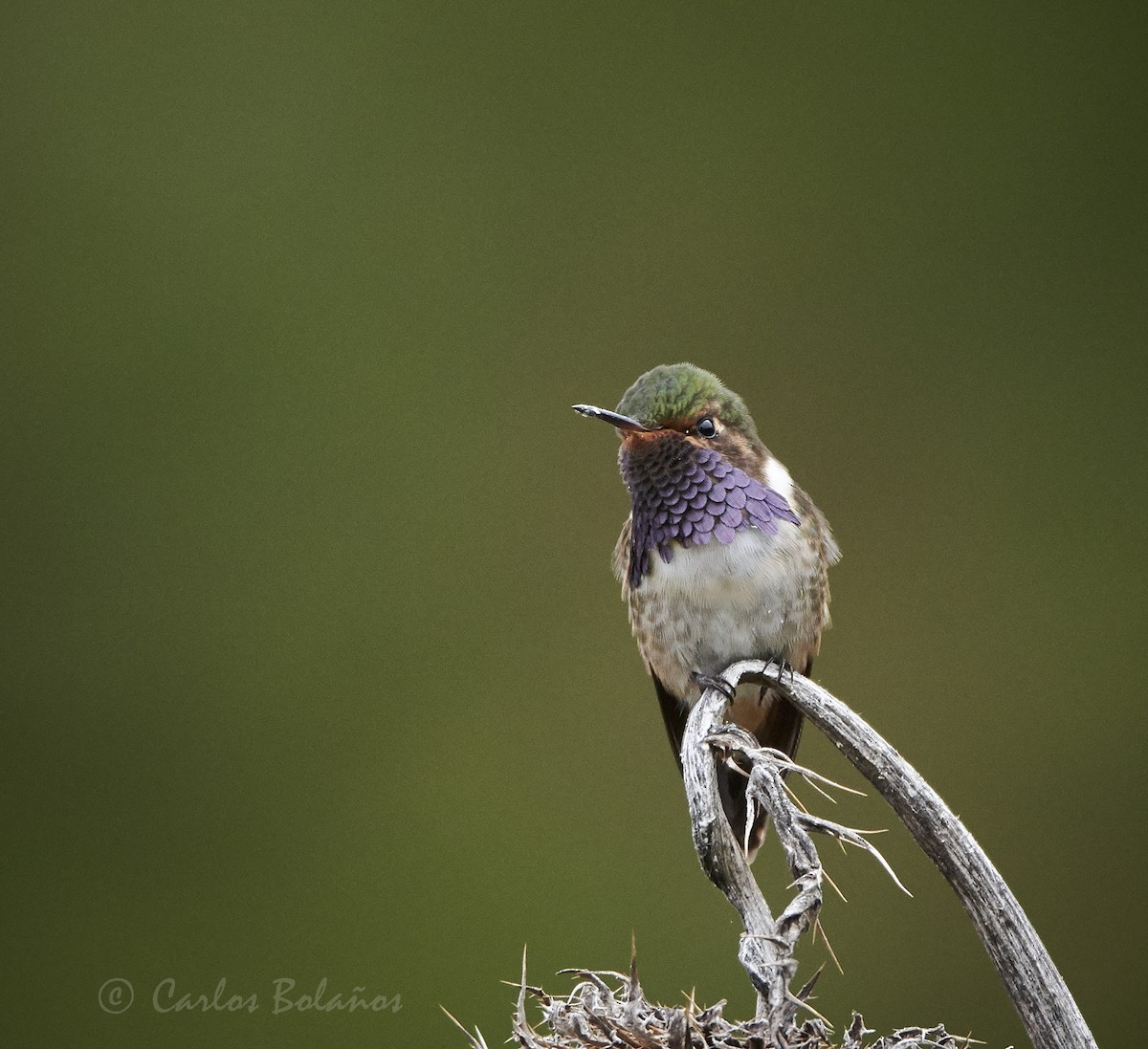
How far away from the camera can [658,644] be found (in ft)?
4.98

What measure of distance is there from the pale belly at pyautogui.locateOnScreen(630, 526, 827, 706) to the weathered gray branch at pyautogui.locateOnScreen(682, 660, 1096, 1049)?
45 cm

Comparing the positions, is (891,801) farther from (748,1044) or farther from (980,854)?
(748,1044)

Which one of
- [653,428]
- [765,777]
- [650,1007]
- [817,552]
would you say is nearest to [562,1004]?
[650,1007]

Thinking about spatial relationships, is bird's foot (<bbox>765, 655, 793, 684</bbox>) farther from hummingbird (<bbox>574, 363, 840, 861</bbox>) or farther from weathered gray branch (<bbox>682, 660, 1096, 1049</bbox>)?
weathered gray branch (<bbox>682, 660, 1096, 1049</bbox>)

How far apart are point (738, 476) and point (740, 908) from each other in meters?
0.60

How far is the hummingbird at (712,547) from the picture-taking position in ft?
4.33

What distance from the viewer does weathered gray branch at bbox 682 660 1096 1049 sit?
2.54 feet

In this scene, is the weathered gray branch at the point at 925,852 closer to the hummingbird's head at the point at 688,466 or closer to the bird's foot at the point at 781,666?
the bird's foot at the point at 781,666

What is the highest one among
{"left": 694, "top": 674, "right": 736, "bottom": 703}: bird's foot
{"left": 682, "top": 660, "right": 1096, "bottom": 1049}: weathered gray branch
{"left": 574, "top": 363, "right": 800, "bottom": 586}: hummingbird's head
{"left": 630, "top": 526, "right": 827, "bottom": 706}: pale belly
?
{"left": 574, "top": 363, "right": 800, "bottom": 586}: hummingbird's head

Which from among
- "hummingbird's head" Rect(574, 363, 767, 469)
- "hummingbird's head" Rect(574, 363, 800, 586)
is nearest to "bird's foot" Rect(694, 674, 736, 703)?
"hummingbird's head" Rect(574, 363, 800, 586)

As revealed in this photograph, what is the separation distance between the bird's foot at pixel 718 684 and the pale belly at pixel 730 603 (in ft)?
0.04

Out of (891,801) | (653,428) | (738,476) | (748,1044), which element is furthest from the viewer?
(738,476)

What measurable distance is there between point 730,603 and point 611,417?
0.34 meters

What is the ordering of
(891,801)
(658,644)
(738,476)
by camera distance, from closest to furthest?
1. (891,801)
2. (738,476)
3. (658,644)
